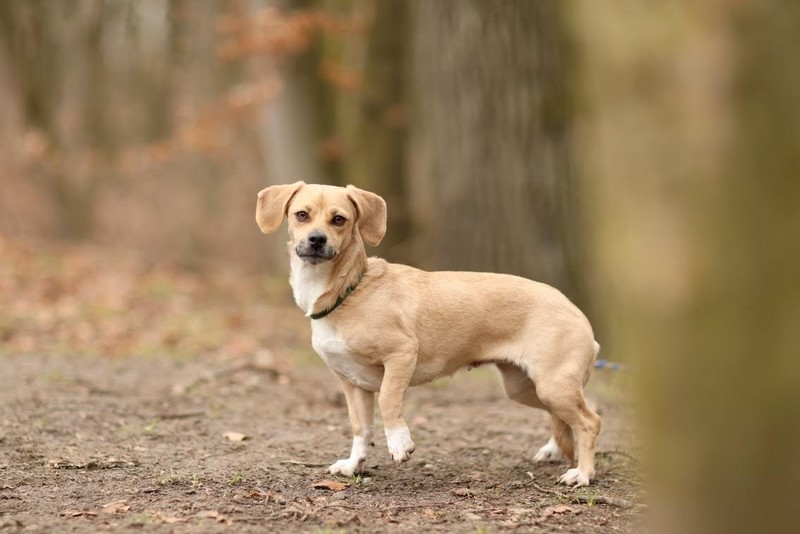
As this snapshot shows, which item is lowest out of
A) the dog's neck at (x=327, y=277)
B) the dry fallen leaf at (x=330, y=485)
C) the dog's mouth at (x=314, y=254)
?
the dry fallen leaf at (x=330, y=485)

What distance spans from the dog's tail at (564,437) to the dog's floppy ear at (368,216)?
5.07 feet

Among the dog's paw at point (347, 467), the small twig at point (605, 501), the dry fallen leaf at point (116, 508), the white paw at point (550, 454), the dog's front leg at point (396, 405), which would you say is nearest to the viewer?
the dry fallen leaf at point (116, 508)

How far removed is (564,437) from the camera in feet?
19.6

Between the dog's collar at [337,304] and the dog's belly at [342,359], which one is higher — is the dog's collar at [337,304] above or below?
above

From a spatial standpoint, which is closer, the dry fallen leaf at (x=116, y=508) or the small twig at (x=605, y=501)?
the dry fallen leaf at (x=116, y=508)

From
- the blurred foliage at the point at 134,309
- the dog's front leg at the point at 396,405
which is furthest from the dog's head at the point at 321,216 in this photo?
the blurred foliage at the point at 134,309

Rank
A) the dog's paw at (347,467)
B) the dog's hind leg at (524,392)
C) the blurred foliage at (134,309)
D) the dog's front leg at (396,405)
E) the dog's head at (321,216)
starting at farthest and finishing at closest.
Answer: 1. the blurred foliage at (134,309)
2. the dog's hind leg at (524,392)
3. the dog's paw at (347,467)
4. the dog's head at (321,216)
5. the dog's front leg at (396,405)

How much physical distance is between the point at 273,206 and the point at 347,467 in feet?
5.17

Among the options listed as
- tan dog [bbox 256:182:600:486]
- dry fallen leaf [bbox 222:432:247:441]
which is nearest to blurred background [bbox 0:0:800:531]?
tan dog [bbox 256:182:600:486]

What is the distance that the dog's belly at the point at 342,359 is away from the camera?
17.9 feet

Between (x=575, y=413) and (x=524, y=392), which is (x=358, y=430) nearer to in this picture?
(x=524, y=392)

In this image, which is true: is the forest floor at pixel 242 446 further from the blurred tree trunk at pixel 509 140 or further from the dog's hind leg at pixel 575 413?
the blurred tree trunk at pixel 509 140

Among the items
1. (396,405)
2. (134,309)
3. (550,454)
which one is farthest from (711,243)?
(134,309)

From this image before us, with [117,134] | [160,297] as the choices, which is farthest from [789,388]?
[117,134]
